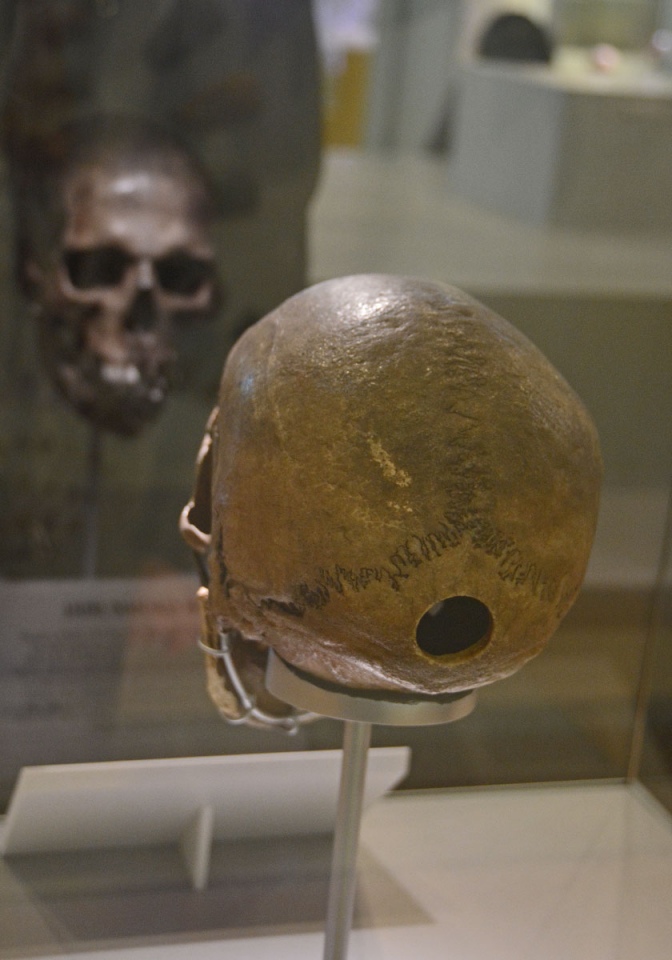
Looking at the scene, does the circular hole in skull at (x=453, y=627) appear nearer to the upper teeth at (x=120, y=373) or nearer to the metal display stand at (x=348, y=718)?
the metal display stand at (x=348, y=718)

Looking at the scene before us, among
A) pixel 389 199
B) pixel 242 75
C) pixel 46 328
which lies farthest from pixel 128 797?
pixel 242 75

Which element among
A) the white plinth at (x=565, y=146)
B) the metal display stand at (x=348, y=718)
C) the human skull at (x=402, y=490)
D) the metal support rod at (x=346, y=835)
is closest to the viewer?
the human skull at (x=402, y=490)

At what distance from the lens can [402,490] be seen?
111 cm

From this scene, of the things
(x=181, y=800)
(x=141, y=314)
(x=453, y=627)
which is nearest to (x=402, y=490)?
(x=453, y=627)

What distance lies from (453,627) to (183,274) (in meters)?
→ 0.99

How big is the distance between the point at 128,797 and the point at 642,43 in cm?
140

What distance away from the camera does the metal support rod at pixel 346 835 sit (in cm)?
138

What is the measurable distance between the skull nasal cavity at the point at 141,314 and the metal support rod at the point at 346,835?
0.83 metres

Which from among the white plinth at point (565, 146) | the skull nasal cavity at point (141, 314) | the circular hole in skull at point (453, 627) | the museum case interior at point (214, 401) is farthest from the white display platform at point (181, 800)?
the white plinth at point (565, 146)

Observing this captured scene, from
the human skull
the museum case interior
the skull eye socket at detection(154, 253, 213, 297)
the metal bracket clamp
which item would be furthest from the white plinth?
the metal bracket clamp

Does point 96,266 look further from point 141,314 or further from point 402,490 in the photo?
point 402,490

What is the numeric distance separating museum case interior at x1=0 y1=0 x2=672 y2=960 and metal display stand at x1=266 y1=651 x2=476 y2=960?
0.17 metres

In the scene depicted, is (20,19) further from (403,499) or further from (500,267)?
(403,499)

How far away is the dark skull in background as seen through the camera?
1902mm
